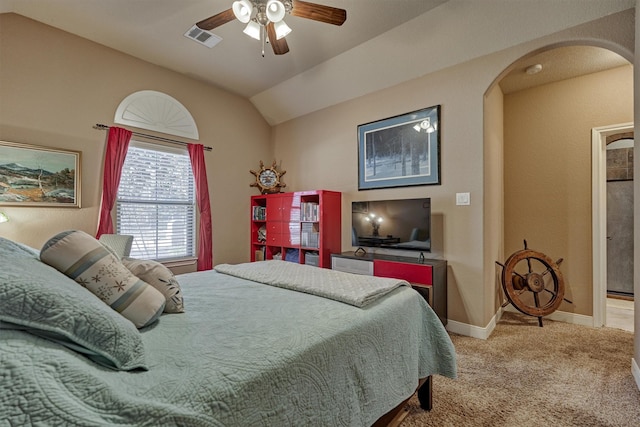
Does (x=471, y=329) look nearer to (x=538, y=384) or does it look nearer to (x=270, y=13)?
(x=538, y=384)

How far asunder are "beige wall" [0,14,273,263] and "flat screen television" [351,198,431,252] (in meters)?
2.06

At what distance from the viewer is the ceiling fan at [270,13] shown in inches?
79.3

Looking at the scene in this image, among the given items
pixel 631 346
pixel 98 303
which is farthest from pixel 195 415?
pixel 631 346

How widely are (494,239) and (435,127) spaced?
1363 millimetres

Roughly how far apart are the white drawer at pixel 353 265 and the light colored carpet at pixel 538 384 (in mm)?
1054

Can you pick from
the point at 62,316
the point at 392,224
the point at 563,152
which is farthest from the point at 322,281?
the point at 563,152

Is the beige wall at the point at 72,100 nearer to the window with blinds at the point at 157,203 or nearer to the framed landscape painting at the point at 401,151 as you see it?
the window with blinds at the point at 157,203

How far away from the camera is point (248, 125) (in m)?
4.60

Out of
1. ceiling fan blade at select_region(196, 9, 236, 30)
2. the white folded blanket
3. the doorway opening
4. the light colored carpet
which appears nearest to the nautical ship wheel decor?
the light colored carpet

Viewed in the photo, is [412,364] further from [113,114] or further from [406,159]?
[113,114]

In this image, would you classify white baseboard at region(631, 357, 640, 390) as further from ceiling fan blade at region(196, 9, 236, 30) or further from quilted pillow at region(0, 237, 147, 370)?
ceiling fan blade at region(196, 9, 236, 30)

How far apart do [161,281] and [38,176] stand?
260 centimetres

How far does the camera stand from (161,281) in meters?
1.27

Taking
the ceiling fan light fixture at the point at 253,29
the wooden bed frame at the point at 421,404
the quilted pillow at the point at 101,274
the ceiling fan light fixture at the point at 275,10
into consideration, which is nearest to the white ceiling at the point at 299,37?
the ceiling fan light fixture at the point at 253,29
